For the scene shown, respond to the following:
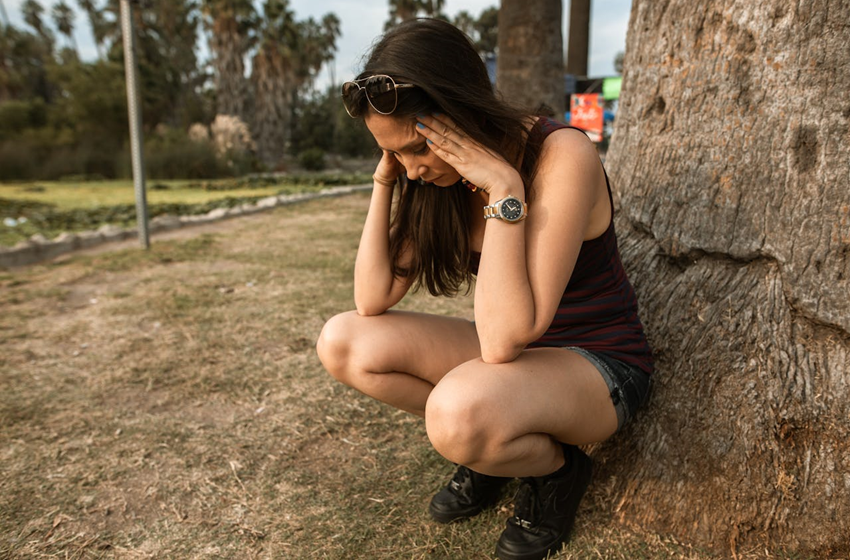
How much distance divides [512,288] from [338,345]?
1.95 feet

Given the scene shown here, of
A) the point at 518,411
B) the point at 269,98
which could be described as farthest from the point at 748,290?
the point at 269,98

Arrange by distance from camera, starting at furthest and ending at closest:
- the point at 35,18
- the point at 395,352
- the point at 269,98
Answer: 1. the point at 35,18
2. the point at 269,98
3. the point at 395,352

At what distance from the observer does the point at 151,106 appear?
80.5ft

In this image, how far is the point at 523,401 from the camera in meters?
1.42

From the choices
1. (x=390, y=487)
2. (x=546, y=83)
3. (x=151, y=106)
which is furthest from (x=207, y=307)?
(x=151, y=106)

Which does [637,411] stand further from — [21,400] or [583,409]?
[21,400]

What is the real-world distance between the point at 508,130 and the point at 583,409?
0.72 meters

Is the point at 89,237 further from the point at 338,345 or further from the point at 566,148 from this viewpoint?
the point at 566,148

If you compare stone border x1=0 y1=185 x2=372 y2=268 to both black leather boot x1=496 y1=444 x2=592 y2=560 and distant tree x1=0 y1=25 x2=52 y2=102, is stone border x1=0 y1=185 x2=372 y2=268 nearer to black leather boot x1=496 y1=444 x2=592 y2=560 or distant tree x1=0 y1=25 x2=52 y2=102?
black leather boot x1=496 y1=444 x2=592 y2=560

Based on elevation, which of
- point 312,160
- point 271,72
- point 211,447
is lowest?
point 211,447

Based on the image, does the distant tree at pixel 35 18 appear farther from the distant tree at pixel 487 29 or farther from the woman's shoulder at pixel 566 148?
the woman's shoulder at pixel 566 148

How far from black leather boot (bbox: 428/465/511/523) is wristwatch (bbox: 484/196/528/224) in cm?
77

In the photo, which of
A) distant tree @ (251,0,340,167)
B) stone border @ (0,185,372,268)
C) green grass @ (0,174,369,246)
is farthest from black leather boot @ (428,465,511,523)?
distant tree @ (251,0,340,167)

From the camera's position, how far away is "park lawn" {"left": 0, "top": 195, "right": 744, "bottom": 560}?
1.76 metres
